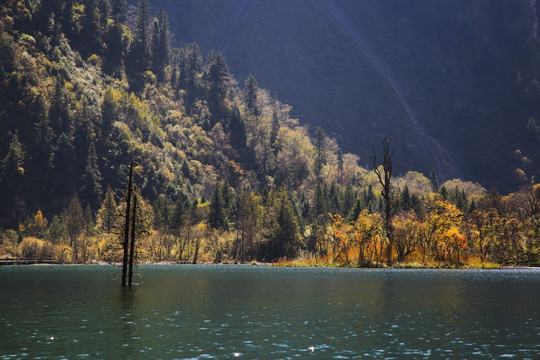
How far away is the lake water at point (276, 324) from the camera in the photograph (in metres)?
26.8

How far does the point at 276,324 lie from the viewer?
116 ft

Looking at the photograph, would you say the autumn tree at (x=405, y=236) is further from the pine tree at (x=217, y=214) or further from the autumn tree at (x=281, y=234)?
the pine tree at (x=217, y=214)

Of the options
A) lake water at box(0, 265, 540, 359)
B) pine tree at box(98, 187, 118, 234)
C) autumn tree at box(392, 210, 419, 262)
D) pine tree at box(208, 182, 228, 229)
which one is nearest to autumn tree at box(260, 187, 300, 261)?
pine tree at box(208, 182, 228, 229)

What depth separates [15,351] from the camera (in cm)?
2648

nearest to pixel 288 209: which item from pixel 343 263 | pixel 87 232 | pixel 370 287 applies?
pixel 343 263

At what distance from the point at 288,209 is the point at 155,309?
118 m

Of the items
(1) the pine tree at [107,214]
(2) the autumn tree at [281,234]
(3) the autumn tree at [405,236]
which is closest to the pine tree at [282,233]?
(2) the autumn tree at [281,234]

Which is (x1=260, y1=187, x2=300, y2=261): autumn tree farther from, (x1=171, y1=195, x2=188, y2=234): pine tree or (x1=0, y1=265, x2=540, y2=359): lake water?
(x1=0, y1=265, x2=540, y2=359): lake water

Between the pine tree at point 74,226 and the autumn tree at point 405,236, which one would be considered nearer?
the autumn tree at point 405,236

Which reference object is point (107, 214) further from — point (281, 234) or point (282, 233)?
point (282, 233)

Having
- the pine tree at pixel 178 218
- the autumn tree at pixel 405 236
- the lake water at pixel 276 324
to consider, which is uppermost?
the pine tree at pixel 178 218

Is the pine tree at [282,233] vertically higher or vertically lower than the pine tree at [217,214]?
lower

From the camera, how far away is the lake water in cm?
2680

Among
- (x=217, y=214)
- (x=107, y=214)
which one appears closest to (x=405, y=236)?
(x=217, y=214)
